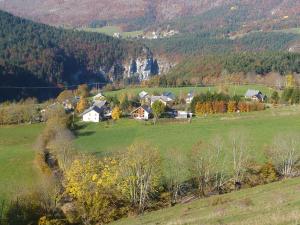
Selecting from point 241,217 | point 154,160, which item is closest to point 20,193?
point 154,160

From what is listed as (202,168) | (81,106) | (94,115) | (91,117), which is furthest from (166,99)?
(202,168)

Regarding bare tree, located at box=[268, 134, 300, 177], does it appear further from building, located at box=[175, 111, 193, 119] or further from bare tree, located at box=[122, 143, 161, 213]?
building, located at box=[175, 111, 193, 119]

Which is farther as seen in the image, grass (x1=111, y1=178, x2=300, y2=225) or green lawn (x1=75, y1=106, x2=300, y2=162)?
green lawn (x1=75, y1=106, x2=300, y2=162)

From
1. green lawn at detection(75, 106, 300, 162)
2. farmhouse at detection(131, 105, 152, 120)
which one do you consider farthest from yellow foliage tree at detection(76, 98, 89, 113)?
green lawn at detection(75, 106, 300, 162)

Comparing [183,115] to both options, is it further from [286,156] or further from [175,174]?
[175,174]

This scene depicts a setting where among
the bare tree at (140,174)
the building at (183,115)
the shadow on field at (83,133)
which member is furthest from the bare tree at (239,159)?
the building at (183,115)
